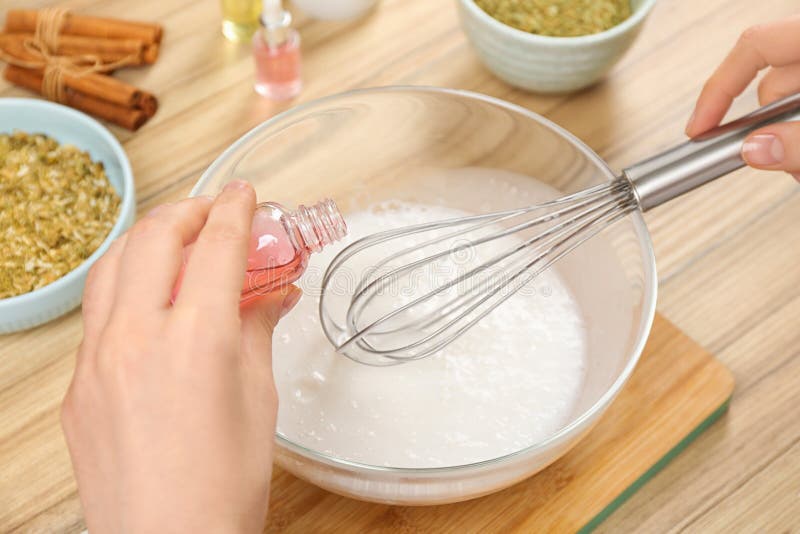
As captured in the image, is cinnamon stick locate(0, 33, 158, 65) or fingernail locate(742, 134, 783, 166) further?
cinnamon stick locate(0, 33, 158, 65)

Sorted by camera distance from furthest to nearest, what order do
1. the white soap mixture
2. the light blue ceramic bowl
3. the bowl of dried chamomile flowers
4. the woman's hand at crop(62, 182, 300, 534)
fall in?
the bowl of dried chamomile flowers, the light blue ceramic bowl, the white soap mixture, the woman's hand at crop(62, 182, 300, 534)

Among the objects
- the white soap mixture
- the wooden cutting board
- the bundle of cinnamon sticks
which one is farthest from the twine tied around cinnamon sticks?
the wooden cutting board

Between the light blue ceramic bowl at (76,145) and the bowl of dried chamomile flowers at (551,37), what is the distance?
0.48 metres

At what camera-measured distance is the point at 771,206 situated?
1.16 m

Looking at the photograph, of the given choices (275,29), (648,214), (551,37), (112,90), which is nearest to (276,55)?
(275,29)

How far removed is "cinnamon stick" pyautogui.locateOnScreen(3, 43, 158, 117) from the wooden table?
32 millimetres

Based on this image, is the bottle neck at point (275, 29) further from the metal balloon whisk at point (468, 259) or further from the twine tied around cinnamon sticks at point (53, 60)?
the metal balloon whisk at point (468, 259)

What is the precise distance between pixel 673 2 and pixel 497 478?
0.92 m

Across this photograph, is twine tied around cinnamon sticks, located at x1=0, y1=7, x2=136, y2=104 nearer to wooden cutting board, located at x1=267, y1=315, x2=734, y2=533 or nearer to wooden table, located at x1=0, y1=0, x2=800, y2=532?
wooden table, located at x1=0, y1=0, x2=800, y2=532

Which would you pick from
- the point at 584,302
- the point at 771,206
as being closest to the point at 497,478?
the point at 584,302

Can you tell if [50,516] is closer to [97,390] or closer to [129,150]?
[97,390]

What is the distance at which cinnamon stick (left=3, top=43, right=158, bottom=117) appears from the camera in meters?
1.22

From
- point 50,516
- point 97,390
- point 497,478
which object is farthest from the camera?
point 50,516

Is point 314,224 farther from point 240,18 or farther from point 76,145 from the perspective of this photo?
point 240,18
